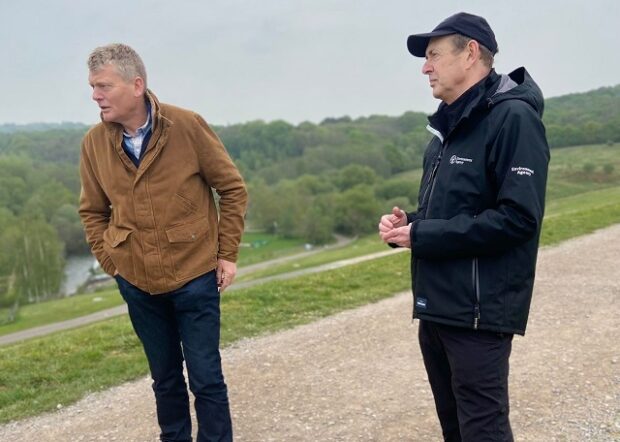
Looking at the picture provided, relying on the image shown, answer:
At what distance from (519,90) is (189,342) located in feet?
7.60

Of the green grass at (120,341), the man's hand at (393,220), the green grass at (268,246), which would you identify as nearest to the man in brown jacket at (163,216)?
the man's hand at (393,220)

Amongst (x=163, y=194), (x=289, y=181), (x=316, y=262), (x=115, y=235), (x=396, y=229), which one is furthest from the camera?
(x=289, y=181)

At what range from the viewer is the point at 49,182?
8856cm

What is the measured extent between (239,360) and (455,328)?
3.75 m

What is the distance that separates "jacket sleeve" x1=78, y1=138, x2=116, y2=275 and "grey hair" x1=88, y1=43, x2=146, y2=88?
0.58 m

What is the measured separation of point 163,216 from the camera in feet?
11.2

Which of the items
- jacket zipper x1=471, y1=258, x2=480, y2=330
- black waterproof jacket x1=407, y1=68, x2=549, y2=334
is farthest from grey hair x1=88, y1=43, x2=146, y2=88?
jacket zipper x1=471, y1=258, x2=480, y2=330

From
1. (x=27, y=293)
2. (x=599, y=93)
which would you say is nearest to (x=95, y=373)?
(x=27, y=293)

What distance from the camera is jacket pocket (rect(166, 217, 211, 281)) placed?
3.43 meters

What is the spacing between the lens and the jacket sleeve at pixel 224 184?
11.6ft

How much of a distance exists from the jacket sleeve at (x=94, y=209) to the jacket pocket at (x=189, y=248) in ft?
1.64

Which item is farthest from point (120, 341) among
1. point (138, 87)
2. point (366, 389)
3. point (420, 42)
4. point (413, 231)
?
point (420, 42)

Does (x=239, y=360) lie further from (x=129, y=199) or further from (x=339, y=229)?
(x=339, y=229)

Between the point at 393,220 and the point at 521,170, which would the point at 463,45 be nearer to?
the point at 521,170
